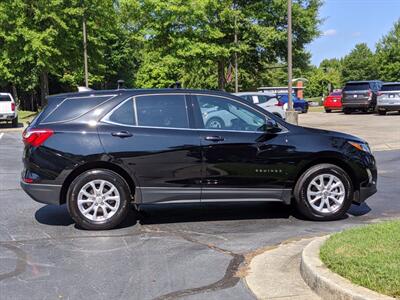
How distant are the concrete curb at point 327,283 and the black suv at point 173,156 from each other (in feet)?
6.58

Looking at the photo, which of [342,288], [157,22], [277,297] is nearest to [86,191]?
[277,297]

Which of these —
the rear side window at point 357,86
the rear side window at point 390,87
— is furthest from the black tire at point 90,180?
the rear side window at point 357,86

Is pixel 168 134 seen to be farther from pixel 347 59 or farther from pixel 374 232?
pixel 347 59

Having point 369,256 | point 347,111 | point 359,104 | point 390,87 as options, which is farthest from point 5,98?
point 369,256

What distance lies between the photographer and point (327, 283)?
4.29 m

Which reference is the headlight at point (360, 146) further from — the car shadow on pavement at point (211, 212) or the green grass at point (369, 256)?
the green grass at point (369, 256)

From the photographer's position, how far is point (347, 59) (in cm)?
10531

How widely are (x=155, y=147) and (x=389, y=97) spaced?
81.0ft

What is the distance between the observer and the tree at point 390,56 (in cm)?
7656

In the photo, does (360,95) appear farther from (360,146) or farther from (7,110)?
(360,146)

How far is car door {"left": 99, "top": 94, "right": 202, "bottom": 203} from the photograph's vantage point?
670 cm

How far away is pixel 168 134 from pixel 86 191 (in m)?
1.21

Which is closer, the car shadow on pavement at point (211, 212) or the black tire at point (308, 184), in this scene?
the black tire at point (308, 184)

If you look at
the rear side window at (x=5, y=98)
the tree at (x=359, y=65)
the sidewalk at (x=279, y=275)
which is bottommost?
the sidewalk at (x=279, y=275)
